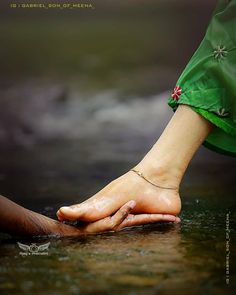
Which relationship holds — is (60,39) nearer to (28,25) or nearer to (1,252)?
(28,25)

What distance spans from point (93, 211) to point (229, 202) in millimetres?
582

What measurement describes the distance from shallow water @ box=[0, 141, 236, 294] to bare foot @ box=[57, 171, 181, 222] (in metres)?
0.05

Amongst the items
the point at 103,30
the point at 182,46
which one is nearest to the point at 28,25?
the point at 103,30

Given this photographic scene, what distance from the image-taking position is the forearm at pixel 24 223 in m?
1.34

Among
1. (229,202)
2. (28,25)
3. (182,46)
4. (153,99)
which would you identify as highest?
(28,25)

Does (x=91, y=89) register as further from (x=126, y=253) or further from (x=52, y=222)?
(x=126, y=253)

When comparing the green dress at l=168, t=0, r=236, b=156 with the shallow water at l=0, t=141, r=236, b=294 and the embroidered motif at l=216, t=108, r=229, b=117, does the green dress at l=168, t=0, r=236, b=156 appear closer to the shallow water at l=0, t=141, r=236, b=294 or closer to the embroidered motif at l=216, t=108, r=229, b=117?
the embroidered motif at l=216, t=108, r=229, b=117

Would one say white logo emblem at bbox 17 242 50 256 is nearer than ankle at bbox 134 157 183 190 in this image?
Yes

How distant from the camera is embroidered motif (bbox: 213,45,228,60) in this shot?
5.37 feet

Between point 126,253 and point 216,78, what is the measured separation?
590 millimetres

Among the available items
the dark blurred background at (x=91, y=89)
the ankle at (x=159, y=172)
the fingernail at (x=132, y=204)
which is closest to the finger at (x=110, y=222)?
the fingernail at (x=132, y=204)

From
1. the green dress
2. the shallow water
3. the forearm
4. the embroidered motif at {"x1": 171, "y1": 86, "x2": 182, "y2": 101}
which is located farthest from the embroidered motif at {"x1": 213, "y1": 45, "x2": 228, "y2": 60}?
the forearm

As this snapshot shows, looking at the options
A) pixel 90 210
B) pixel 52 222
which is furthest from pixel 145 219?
pixel 52 222

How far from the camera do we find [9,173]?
7.81ft
